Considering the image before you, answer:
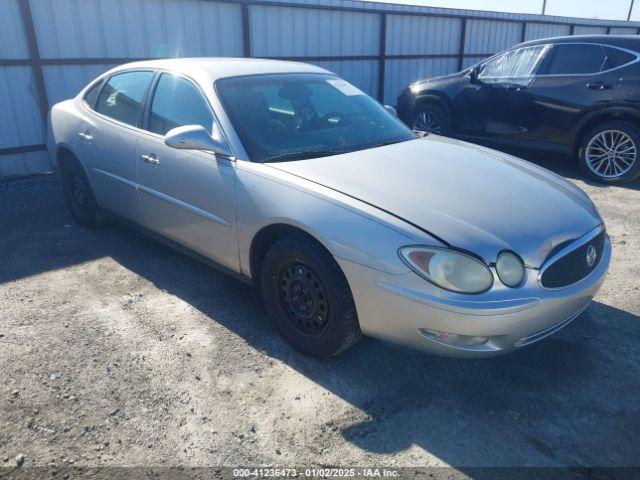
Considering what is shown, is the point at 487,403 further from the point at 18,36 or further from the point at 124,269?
the point at 18,36

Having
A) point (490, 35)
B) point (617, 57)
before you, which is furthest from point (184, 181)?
point (490, 35)

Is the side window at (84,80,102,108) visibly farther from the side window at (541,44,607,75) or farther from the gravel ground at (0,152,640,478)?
the side window at (541,44,607,75)

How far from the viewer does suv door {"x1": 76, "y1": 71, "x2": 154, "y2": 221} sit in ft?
13.3

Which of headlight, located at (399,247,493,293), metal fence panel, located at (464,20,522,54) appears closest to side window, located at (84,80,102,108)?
headlight, located at (399,247,493,293)

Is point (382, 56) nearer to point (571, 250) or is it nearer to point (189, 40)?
point (189, 40)

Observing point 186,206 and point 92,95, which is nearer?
point 186,206

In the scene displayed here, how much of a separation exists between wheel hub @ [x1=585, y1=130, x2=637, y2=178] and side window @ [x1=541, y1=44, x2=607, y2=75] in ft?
2.95

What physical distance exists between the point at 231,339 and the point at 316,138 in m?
1.40

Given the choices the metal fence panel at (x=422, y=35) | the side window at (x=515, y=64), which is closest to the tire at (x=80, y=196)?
the side window at (x=515, y=64)

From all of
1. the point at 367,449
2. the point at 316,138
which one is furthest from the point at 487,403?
the point at 316,138

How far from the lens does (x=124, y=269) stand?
14.3 ft

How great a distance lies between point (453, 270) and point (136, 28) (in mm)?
7063

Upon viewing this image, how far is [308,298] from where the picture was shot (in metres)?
2.96

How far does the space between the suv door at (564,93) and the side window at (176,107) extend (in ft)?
17.2
